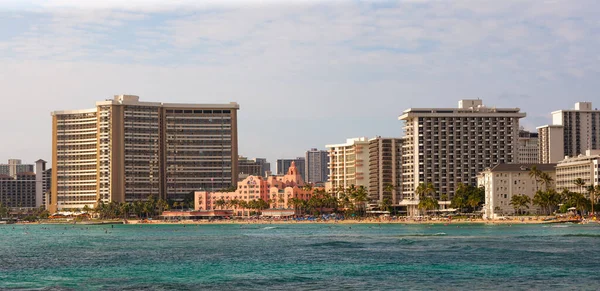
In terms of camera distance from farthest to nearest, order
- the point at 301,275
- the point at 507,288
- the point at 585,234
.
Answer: the point at 585,234 < the point at 301,275 < the point at 507,288

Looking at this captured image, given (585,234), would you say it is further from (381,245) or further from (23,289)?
(23,289)

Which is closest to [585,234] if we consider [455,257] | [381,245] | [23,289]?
[381,245]

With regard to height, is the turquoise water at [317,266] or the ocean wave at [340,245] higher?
the turquoise water at [317,266]

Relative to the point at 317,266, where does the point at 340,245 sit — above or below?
below

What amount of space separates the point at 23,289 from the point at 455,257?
171 ft

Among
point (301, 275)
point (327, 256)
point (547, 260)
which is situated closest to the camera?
point (301, 275)

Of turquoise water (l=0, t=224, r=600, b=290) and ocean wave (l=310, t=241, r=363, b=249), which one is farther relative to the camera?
ocean wave (l=310, t=241, r=363, b=249)

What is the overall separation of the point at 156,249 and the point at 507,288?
72.9 meters

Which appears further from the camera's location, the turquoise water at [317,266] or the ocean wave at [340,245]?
the ocean wave at [340,245]

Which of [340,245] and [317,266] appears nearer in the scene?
[317,266]

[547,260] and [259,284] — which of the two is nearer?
[259,284]

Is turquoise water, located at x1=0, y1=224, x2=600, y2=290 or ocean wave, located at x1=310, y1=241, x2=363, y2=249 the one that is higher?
turquoise water, located at x1=0, y1=224, x2=600, y2=290

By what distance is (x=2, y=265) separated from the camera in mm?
109750

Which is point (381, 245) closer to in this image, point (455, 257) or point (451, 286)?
point (455, 257)
